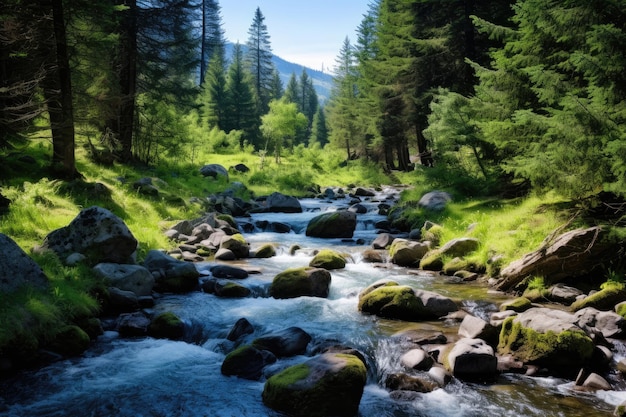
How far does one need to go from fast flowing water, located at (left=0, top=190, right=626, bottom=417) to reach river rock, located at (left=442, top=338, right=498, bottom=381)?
0.16 metres

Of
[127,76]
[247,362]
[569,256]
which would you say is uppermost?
[127,76]

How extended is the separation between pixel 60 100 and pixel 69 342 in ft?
30.7

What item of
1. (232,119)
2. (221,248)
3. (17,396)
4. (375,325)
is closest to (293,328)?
(375,325)

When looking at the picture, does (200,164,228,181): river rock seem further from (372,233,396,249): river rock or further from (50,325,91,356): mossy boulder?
(50,325,91,356): mossy boulder

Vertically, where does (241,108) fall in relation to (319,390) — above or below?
above

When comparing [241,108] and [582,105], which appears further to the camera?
[241,108]

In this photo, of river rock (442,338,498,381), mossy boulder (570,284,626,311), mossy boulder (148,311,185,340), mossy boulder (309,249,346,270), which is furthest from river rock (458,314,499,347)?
mossy boulder (309,249,346,270)

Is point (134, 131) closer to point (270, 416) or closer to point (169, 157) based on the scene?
point (169, 157)

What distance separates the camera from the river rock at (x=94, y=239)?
934 centimetres

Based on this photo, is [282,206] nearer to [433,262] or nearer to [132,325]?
[433,262]

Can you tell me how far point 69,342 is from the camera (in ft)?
21.8

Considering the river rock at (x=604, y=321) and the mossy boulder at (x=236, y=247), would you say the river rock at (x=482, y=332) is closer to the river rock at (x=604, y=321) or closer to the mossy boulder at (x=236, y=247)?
the river rock at (x=604, y=321)

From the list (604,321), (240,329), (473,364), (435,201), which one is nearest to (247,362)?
(240,329)

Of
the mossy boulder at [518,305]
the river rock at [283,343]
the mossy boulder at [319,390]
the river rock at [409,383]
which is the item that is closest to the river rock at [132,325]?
the river rock at [283,343]
